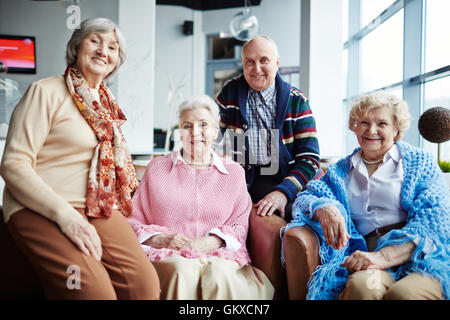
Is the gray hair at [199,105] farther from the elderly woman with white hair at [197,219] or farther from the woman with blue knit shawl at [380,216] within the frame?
the woman with blue knit shawl at [380,216]

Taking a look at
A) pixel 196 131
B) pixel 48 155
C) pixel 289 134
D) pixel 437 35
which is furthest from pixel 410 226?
pixel 437 35

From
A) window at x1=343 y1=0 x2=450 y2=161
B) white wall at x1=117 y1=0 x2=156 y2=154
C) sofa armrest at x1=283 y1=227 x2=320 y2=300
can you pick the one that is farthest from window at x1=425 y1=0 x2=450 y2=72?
white wall at x1=117 y1=0 x2=156 y2=154

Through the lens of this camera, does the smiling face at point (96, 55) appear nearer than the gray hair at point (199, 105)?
Yes

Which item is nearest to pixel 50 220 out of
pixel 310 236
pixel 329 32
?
pixel 310 236

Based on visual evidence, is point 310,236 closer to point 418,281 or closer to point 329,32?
point 418,281

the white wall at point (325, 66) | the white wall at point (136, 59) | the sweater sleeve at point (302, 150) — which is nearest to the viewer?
the sweater sleeve at point (302, 150)

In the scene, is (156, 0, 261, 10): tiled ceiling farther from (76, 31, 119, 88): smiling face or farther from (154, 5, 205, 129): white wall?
(76, 31, 119, 88): smiling face

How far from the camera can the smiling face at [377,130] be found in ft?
5.16

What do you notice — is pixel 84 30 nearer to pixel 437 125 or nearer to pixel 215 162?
pixel 215 162

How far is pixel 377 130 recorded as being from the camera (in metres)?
1.58

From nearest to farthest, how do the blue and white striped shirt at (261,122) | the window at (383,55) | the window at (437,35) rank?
the blue and white striped shirt at (261,122) → the window at (437,35) → the window at (383,55)

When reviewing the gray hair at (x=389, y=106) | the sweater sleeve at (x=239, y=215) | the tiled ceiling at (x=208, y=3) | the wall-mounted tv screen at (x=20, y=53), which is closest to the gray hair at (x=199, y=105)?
the sweater sleeve at (x=239, y=215)

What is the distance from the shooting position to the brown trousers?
116 centimetres

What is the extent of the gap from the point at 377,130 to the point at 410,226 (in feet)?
1.37
